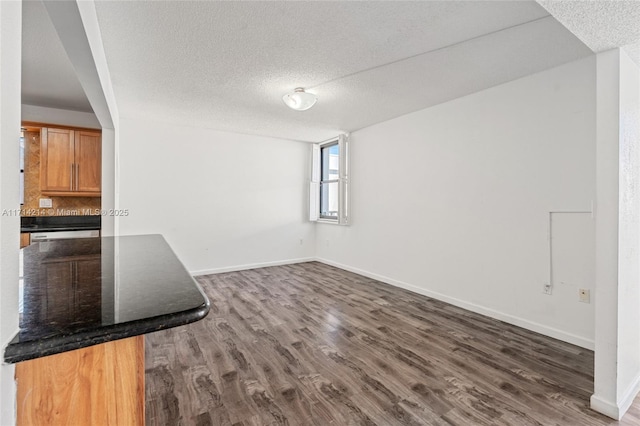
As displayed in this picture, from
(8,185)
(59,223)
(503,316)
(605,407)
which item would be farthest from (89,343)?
(59,223)

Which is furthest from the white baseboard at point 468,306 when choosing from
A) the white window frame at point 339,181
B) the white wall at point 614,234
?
the white window frame at point 339,181

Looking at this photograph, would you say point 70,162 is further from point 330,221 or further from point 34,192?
point 330,221

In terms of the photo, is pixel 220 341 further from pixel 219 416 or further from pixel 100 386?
pixel 100 386

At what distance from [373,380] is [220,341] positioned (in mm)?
1357

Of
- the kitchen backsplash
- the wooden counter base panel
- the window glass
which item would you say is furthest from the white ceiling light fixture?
the kitchen backsplash

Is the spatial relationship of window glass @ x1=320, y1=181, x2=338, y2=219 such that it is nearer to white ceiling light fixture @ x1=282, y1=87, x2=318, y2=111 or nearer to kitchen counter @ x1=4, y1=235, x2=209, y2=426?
white ceiling light fixture @ x1=282, y1=87, x2=318, y2=111

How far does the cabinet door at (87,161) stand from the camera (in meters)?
3.91

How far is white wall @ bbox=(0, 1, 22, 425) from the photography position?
0.51 meters

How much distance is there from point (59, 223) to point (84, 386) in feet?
14.2

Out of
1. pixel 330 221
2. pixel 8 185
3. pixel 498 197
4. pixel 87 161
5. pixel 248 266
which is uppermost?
pixel 87 161

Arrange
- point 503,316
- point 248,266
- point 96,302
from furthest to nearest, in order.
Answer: point 248,266 → point 503,316 → point 96,302

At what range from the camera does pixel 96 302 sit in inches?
31.5

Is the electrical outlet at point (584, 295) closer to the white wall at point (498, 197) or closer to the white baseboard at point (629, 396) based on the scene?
the white wall at point (498, 197)

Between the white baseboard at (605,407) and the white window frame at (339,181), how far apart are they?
3739mm
